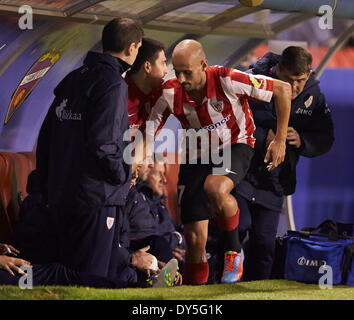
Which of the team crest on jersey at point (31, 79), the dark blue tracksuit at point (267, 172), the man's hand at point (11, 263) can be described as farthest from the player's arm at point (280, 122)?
the team crest on jersey at point (31, 79)

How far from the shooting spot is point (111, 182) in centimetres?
518

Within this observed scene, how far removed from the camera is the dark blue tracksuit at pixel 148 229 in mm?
5914

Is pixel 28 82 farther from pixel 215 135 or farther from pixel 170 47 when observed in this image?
pixel 215 135

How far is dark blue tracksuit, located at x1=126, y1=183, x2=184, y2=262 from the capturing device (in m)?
5.91

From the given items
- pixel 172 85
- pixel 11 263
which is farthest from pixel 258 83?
pixel 11 263

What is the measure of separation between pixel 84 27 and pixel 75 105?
145cm

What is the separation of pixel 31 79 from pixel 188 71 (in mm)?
1704

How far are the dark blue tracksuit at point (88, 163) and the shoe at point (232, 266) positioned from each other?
31.8 inches

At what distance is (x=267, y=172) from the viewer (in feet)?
20.6

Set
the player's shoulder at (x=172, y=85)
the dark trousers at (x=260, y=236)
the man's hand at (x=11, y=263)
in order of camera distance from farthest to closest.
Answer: the dark trousers at (x=260, y=236), the player's shoulder at (x=172, y=85), the man's hand at (x=11, y=263)

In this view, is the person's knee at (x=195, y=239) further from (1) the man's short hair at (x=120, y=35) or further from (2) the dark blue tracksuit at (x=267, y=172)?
(1) the man's short hair at (x=120, y=35)

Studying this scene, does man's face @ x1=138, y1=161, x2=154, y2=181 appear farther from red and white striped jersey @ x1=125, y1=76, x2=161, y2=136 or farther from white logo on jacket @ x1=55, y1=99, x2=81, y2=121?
white logo on jacket @ x1=55, y1=99, x2=81, y2=121

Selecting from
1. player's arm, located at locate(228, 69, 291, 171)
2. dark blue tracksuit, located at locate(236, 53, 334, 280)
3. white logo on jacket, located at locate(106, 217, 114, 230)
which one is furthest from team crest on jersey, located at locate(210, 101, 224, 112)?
white logo on jacket, located at locate(106, 217, 114, 230)

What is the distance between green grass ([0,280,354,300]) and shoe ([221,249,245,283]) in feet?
0.26
